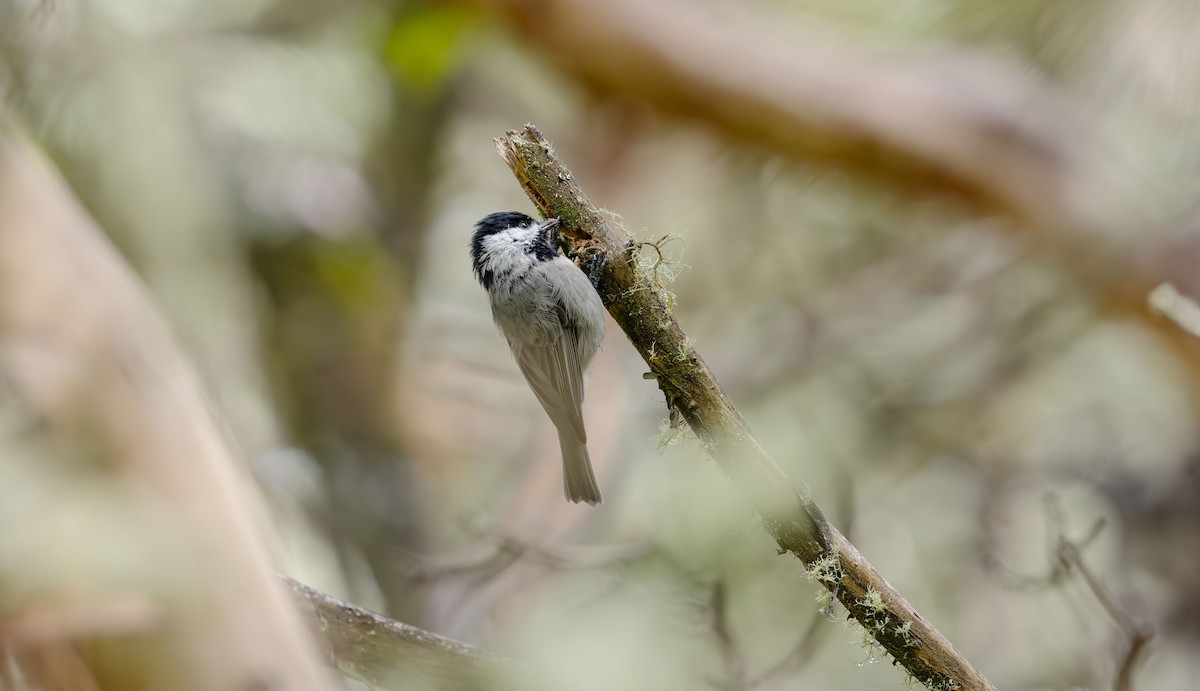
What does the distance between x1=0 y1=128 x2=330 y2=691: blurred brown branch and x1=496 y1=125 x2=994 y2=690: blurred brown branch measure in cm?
79

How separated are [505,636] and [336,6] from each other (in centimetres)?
291

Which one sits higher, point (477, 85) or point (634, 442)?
point (477, 85)

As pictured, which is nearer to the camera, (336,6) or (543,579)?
(543,579)

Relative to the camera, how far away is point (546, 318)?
227 centimetres

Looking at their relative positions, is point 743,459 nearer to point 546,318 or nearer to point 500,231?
point 546,318

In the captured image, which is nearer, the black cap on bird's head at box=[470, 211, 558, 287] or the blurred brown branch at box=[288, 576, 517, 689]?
the blurred brown branch at box=[288, 576, 517, 689]

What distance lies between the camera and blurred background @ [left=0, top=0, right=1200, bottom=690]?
3.08m

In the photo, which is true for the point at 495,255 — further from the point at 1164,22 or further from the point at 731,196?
the point at 731,196

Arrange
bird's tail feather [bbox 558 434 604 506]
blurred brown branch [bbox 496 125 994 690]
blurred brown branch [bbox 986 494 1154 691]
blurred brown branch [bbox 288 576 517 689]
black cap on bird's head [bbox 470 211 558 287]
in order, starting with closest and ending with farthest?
blurred brown branch [bbox 496 125 994 690] → blurred brown branch [bbox 288 576 517 689] → blurred brown branch [bbox 986 494 1154 691] → black cap on bird's head [bbox 470 211 558 287] → bird's tail feather [bbox 558 434 604 506]

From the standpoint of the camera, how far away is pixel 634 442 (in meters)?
4.05

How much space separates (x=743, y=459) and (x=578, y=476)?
0.90 metres

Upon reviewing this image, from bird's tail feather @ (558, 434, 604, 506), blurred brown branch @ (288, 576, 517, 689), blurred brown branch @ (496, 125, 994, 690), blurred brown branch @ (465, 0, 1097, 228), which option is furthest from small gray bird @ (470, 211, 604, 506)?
blurred brown branch @ (465, 0, 1097, 228)

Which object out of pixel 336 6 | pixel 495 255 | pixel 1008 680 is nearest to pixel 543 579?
pixel 495 255

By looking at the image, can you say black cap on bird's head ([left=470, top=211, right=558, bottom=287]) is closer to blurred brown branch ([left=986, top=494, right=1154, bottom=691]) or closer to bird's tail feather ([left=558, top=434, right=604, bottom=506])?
bird's tail feather ([left=558, top=434, right=604, bottom=506])
